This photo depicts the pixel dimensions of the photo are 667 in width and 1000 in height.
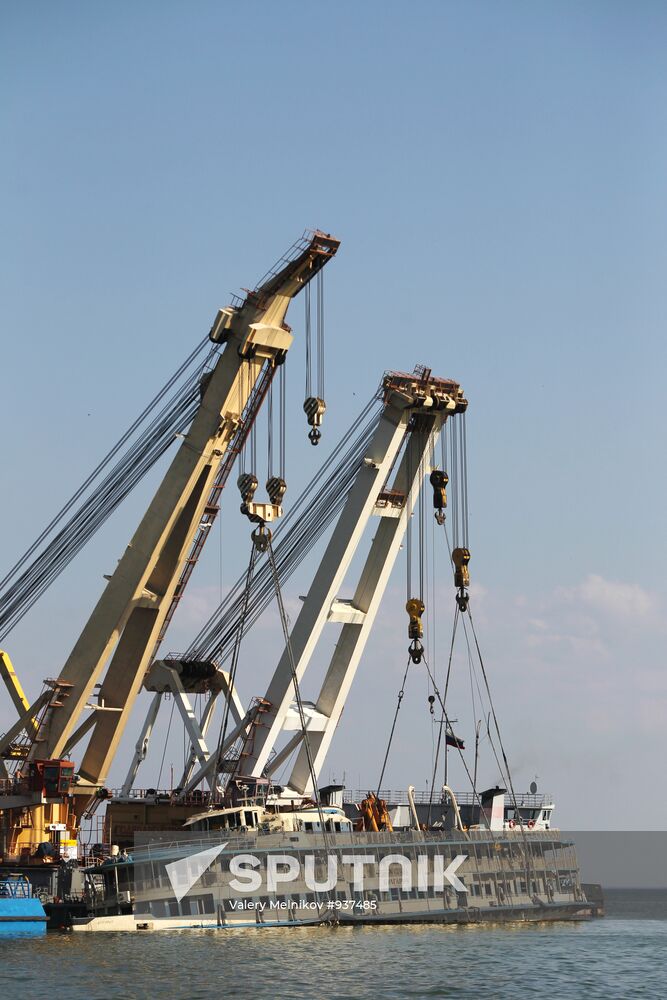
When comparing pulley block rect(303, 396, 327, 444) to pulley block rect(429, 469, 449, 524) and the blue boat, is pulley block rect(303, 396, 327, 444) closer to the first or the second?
pulley block rect(429, 469, 449, 524)

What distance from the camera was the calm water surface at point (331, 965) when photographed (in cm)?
3769

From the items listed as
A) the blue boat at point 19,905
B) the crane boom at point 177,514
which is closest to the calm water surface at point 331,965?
the blue boat at point 19,905

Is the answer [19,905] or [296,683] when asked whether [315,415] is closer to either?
[296,683]

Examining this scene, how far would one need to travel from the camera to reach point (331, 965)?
1650 inches

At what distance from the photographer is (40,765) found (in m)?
57.0
